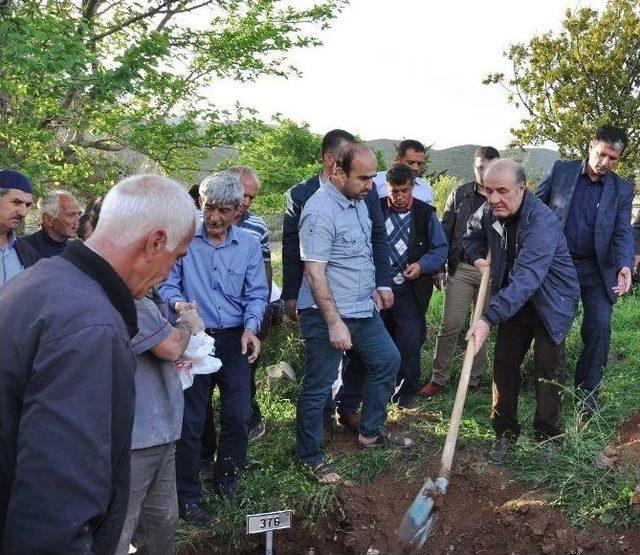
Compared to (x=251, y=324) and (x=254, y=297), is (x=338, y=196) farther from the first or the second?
(x=251, y=324)

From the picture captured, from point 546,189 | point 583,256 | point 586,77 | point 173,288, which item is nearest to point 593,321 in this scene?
point 583,256

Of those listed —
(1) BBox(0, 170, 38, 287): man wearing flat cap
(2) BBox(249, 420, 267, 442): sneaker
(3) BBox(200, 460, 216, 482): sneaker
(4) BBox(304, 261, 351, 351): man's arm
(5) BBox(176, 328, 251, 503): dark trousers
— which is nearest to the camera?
(5) BBox(176, 328, 251, 503): dark trousers

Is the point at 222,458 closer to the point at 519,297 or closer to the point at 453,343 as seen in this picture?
the point at 519,297

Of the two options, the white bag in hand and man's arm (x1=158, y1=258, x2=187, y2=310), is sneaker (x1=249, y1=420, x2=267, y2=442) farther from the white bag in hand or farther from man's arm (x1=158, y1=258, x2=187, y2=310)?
the white bag in hand

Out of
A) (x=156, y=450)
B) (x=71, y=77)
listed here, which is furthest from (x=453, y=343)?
(x=71, y=77)

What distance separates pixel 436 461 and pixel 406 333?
1.21 m

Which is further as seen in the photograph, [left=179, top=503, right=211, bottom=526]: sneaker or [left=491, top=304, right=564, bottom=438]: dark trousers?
[left=491, top=304, right=564, bottom=438]: dark trousers

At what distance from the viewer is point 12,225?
4.06m

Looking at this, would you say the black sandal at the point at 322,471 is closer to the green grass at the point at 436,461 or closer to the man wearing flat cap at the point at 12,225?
the green grass at the point at 436,461

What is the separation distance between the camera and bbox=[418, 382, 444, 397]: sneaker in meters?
5.83

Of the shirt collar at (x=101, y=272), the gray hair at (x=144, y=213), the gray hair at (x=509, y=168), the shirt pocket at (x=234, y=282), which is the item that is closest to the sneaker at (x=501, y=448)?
the gray hair at (x=509, y=168)

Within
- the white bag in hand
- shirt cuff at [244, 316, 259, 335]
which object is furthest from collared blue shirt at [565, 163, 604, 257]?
the white bag in hand

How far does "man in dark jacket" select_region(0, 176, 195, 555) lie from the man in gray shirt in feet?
3.65

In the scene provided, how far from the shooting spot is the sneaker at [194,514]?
402cm
